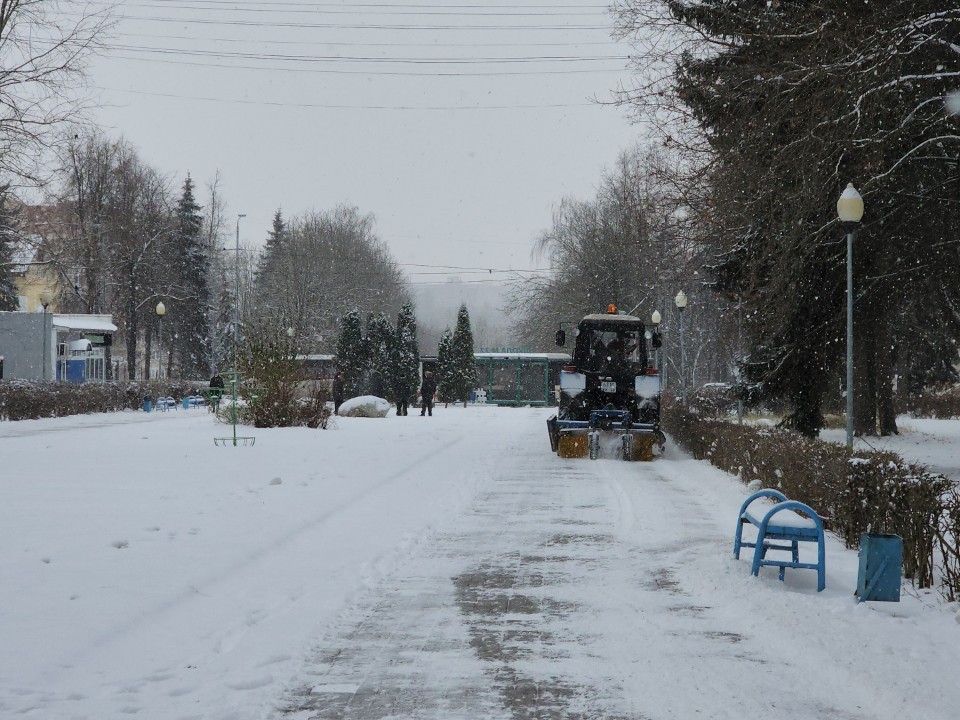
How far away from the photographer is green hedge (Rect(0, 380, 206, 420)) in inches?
1187

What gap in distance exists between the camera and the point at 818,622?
6535 mm

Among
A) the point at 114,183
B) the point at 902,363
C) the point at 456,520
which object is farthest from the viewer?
the point at 114,183

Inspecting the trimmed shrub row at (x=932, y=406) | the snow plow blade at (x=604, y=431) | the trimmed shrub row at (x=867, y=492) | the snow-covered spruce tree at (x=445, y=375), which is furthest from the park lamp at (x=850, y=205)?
the snow-covered spruce tree at (x=445, y=375)

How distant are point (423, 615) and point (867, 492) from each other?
4.53 meters

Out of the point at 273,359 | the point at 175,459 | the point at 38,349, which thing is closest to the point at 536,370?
the point at 38,349

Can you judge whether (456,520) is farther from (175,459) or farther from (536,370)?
(536,370)

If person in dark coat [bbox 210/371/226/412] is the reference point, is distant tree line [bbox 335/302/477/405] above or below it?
above

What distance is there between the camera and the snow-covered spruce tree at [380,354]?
48344mm

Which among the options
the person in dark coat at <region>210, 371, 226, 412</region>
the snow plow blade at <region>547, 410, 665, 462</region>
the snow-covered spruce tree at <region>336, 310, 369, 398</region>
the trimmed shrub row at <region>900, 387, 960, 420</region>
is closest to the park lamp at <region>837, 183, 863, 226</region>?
the snow plow blade at <region>547, 410, 665, 462</region>

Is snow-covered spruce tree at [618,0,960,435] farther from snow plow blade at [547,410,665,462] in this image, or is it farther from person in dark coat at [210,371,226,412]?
person in dark coat at [210,371,226,412]

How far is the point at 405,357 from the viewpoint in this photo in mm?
52281

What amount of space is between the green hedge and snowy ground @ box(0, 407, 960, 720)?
19.0 m

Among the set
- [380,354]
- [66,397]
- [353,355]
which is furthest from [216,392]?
[353,355]

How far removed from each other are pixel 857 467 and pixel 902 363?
2945 centimetres
